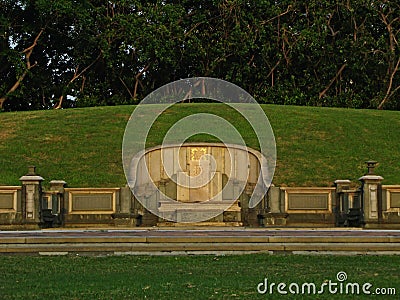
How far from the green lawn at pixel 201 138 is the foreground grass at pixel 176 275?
66.8 ft

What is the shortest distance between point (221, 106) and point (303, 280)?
1547 inches

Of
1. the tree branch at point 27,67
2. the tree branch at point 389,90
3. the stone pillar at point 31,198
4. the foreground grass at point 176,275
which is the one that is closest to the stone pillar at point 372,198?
the foreground grass at point 176,275

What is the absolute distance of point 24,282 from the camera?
49.1 ft

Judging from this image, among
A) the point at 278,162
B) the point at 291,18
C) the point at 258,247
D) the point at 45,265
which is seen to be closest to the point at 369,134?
the point at 278,162

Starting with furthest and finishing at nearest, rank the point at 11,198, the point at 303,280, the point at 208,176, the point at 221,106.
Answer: the point at 221,106
the point at 208,176
the point at 11,198
the point at 303,280

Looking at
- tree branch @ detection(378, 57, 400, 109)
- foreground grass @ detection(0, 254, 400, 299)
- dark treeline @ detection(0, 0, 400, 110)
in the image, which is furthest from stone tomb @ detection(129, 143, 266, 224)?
tree branch @ detection(378, 57, 400, 109)

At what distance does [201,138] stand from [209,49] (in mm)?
23020

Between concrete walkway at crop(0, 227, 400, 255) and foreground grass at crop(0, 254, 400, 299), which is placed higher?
concrete walkway at crop(0, 227, 400, 255)

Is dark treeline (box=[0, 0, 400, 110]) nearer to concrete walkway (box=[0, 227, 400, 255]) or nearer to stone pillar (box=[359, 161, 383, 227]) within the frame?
stone pillar (box=[359, 161, 383, 227])

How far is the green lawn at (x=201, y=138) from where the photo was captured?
40.3 meters

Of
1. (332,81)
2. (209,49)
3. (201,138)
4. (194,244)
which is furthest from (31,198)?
(332,81)

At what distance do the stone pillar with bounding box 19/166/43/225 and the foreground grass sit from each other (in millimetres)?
9971

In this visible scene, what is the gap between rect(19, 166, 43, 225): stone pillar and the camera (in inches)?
1133

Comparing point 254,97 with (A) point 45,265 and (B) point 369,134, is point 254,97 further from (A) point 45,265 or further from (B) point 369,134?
(A) point 45,265
